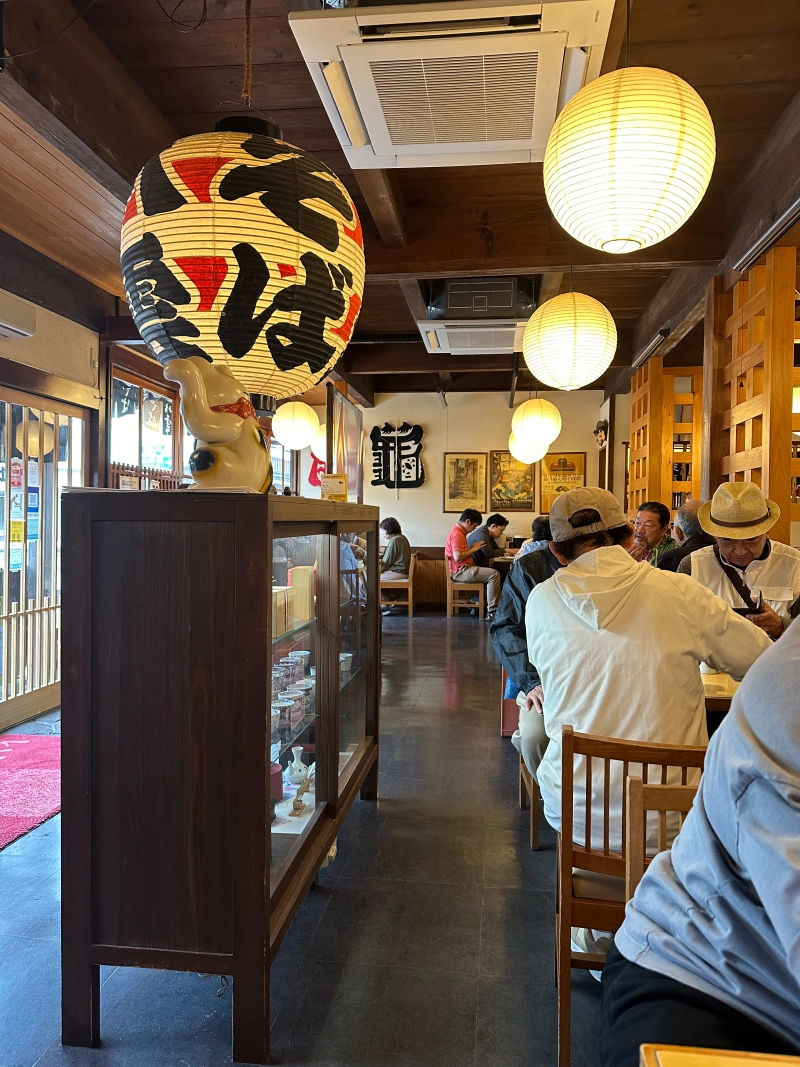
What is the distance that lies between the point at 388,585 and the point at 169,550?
821 cm

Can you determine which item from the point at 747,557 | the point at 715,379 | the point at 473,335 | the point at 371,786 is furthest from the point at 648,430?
the point at 371,786

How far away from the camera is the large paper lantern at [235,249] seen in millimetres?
1629

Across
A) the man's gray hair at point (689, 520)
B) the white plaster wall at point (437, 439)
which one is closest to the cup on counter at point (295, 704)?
the man's gray hair at point (689, 520)

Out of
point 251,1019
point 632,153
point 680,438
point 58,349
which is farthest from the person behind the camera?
point 680,438

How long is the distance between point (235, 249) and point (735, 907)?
1568 millimetres

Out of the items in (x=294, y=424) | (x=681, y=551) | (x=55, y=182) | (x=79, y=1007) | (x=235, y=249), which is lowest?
(x=79, y=1007)

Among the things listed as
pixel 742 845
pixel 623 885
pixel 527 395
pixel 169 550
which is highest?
pixel 527 395

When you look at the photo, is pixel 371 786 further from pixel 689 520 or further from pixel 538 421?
pixel 538 421

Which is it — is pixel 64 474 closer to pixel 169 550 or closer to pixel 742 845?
pixel 169 550

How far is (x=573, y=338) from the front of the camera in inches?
145

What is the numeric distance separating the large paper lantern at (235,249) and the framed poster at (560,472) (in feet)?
29.4

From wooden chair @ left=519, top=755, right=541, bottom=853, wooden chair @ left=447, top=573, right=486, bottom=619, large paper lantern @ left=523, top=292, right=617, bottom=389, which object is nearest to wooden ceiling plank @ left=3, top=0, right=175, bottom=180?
large paper lantern @ left=523, top=292, right=617, bottom=389

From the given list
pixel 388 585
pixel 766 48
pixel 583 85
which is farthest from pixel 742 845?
pixel 388 585

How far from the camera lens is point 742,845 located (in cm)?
90
